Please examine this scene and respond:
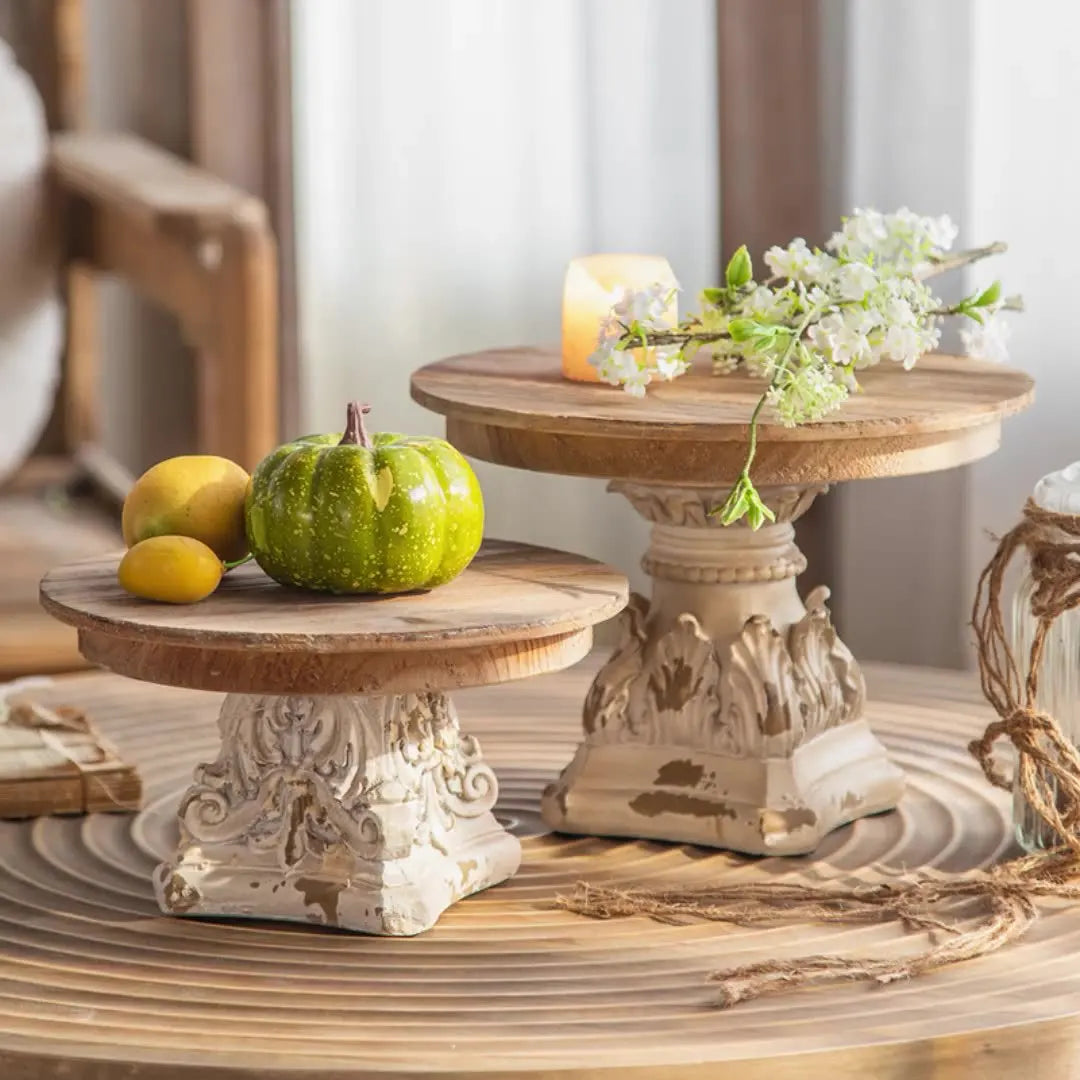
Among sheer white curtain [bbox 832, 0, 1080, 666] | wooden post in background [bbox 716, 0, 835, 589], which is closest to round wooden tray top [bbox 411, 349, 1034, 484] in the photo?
sheer white curtain [bbox 832, 0, 1080, 666]

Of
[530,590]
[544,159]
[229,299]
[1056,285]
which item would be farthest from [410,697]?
[544,159]

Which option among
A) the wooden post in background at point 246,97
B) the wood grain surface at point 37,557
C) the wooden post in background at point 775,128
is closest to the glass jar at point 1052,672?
the wood grain surface at point 37,557

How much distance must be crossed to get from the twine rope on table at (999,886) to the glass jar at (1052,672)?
0.01 metres

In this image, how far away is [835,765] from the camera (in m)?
1.38

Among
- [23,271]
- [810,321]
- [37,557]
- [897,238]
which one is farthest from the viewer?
[23,271]

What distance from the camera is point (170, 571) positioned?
3.70ft

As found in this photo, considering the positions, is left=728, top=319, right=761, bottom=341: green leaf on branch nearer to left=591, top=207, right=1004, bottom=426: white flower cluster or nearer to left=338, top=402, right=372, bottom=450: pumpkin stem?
left=591, top=207, right=1004, bottom=426: white flower cluster

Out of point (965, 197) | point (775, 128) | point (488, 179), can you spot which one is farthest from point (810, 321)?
point (488, 179)

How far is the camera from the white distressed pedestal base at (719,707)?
1.34m

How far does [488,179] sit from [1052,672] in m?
1.49

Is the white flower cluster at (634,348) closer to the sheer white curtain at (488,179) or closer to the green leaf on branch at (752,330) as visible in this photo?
the green leaf on branch at (752,330)

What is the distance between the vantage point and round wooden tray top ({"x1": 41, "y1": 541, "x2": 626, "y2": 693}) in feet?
3.54

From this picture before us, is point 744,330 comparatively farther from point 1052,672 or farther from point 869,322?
point 1052,672

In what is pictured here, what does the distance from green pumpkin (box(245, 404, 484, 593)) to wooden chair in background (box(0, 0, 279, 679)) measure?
2.90 feet
